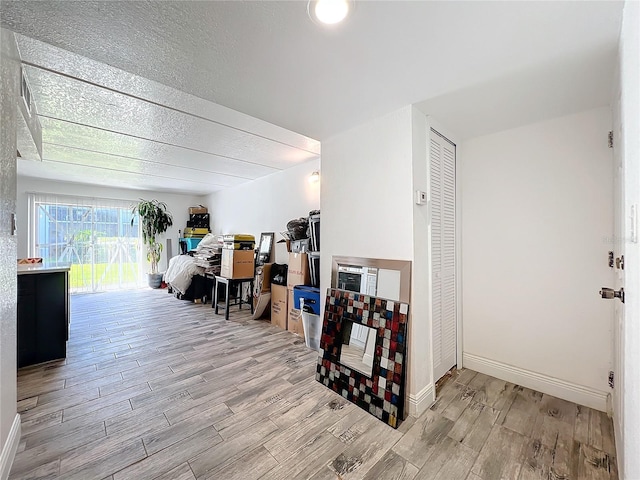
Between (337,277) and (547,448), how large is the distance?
1711 mm

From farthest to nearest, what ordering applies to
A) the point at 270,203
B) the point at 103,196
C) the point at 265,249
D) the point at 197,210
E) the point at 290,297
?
1. the point at 197,210
2. the point at 103,196
3. the point at 270,203
4. the point at 265,249
5. the point at 290,297

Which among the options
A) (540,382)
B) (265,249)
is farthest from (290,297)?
(540,382)

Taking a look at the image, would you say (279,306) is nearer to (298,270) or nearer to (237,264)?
(298,270)

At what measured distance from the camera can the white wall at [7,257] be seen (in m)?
1.37

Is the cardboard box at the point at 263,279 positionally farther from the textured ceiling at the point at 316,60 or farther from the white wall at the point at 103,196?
the white wall at the point at 103,196

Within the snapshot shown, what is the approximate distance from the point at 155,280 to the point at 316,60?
22.3 ft

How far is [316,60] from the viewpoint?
1452 mm

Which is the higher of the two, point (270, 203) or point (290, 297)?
point (270, 203)

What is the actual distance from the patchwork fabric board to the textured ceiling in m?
1.51

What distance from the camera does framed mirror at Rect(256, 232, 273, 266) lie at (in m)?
4.79

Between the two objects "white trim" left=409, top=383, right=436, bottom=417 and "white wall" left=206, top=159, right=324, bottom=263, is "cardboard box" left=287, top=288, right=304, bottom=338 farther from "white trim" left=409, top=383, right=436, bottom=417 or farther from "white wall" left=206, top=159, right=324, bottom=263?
"white trim" left=409, top=383, right=436, bottom=417

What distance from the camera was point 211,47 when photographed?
1.36m

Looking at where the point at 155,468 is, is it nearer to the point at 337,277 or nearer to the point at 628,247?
the point at 337,277

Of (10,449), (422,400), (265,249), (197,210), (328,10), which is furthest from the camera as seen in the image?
(197,210)
